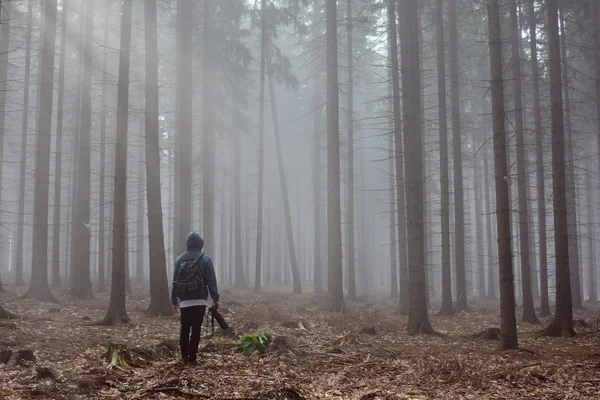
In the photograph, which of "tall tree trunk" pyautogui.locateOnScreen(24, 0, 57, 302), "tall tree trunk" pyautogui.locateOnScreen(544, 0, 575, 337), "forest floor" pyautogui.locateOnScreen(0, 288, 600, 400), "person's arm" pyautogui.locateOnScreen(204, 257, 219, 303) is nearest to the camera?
"forest floor" pyautogui.locateOnScreen(0, 288, 600, 400)

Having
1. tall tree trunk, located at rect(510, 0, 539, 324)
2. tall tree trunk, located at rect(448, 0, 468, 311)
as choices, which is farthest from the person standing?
→ tall tree trunk, located at rect(448, 0, 468, 311)

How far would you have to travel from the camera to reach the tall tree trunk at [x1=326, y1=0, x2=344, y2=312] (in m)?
18.2

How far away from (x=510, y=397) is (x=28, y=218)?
48.0 meters

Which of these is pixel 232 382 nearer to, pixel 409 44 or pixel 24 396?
pixel 24 396

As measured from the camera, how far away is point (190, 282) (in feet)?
Answer: 27.7

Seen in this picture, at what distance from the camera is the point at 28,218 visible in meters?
46.5

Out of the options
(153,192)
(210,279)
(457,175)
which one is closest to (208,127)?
(153,192)

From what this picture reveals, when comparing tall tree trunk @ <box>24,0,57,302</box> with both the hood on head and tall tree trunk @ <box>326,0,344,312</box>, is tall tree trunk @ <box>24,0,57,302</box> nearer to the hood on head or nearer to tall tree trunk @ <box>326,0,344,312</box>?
tall tree trunk @ <box>326,0,344,312</box>

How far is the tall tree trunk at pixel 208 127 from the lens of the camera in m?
23.5

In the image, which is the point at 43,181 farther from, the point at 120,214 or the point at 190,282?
the point at 190,282

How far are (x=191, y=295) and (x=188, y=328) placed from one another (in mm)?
533

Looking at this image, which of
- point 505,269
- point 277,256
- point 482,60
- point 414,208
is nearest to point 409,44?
point 414,208

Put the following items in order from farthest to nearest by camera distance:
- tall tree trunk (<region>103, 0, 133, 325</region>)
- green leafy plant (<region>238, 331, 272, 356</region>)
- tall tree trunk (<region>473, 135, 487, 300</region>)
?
tall tree trunk (<region>473, 135, 487, 300</region>)
tall tree trunk (<region>103, 0, 133, 325</region>)
green leafy plant (<region>238, 331, 272, 356</region>)

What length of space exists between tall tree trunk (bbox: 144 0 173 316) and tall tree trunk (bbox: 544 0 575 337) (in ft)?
32.8
